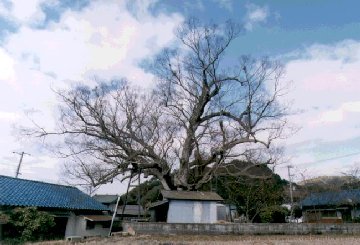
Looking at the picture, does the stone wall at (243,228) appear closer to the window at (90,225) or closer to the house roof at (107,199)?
the window at (90,225)

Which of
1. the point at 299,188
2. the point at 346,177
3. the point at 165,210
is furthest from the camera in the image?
the point at 299,188

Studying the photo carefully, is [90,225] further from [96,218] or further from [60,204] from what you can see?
[60,204]

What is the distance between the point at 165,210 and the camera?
26.1m

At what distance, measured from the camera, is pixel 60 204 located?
22.7 m

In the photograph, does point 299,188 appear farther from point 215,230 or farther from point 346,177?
point 215,230

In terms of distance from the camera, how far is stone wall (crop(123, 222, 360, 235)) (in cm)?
1886

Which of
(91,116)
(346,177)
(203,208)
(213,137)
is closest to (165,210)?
(203,208)

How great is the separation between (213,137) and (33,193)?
14239 mm

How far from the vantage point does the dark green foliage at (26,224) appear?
18359mm

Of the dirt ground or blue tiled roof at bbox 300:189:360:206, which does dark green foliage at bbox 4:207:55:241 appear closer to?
the dirt ground

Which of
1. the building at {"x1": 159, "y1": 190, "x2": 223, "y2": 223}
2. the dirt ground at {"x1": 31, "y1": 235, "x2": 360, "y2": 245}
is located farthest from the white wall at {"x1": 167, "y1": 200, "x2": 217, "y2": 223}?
the dirt ground at {"x1": 31, "y1": 235, "x2": 360, "y2": 245}

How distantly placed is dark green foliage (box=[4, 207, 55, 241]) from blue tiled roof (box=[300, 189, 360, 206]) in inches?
1153

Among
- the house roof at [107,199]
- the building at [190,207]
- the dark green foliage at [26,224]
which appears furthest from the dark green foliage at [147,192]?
the dark green foliage at [26,224]

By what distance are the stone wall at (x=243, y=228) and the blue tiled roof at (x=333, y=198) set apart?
1468 cm
